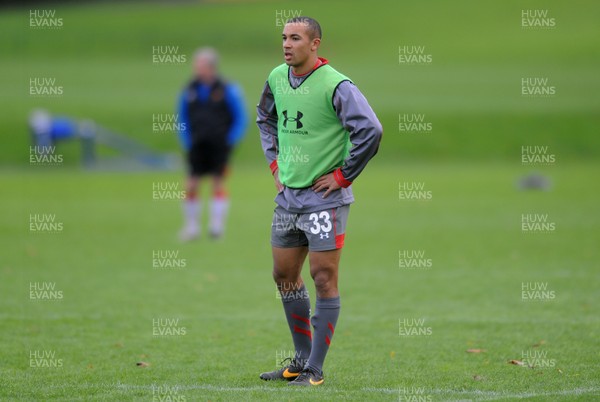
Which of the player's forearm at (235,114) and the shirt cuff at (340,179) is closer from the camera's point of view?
the shirt cuff at (340,179)

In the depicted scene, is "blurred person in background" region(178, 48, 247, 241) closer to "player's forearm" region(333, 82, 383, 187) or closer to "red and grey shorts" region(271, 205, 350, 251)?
"red and grey shorts" region(271, 205, 350, 251)

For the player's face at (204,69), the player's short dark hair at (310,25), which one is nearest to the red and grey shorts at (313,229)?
the player's short dark hair at (310,25)

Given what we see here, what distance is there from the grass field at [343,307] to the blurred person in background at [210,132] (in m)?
0.62

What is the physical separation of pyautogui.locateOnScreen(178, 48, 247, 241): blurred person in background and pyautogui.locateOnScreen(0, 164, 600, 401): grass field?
618mm

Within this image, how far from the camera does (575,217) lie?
17906 mm

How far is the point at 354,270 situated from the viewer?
515 inches

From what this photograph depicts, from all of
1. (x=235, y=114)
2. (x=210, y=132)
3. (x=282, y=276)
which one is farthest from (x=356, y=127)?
(x=235, y=114)

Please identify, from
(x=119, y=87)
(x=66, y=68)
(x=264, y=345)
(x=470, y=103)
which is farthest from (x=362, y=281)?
(x=66, y=68)

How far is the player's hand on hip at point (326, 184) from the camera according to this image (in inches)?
280

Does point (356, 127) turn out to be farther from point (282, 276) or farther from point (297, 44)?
point (282, 276)

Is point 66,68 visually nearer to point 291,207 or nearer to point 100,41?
point 100,41

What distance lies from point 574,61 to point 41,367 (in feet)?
159

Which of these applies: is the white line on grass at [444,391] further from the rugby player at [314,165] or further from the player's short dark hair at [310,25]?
the player's short dark hair at [310,25]

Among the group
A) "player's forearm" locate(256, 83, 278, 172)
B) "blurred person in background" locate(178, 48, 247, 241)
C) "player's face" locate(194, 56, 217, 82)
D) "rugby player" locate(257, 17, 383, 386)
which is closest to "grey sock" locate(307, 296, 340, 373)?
"rugby player" locate(257, 17, 383, 386)
